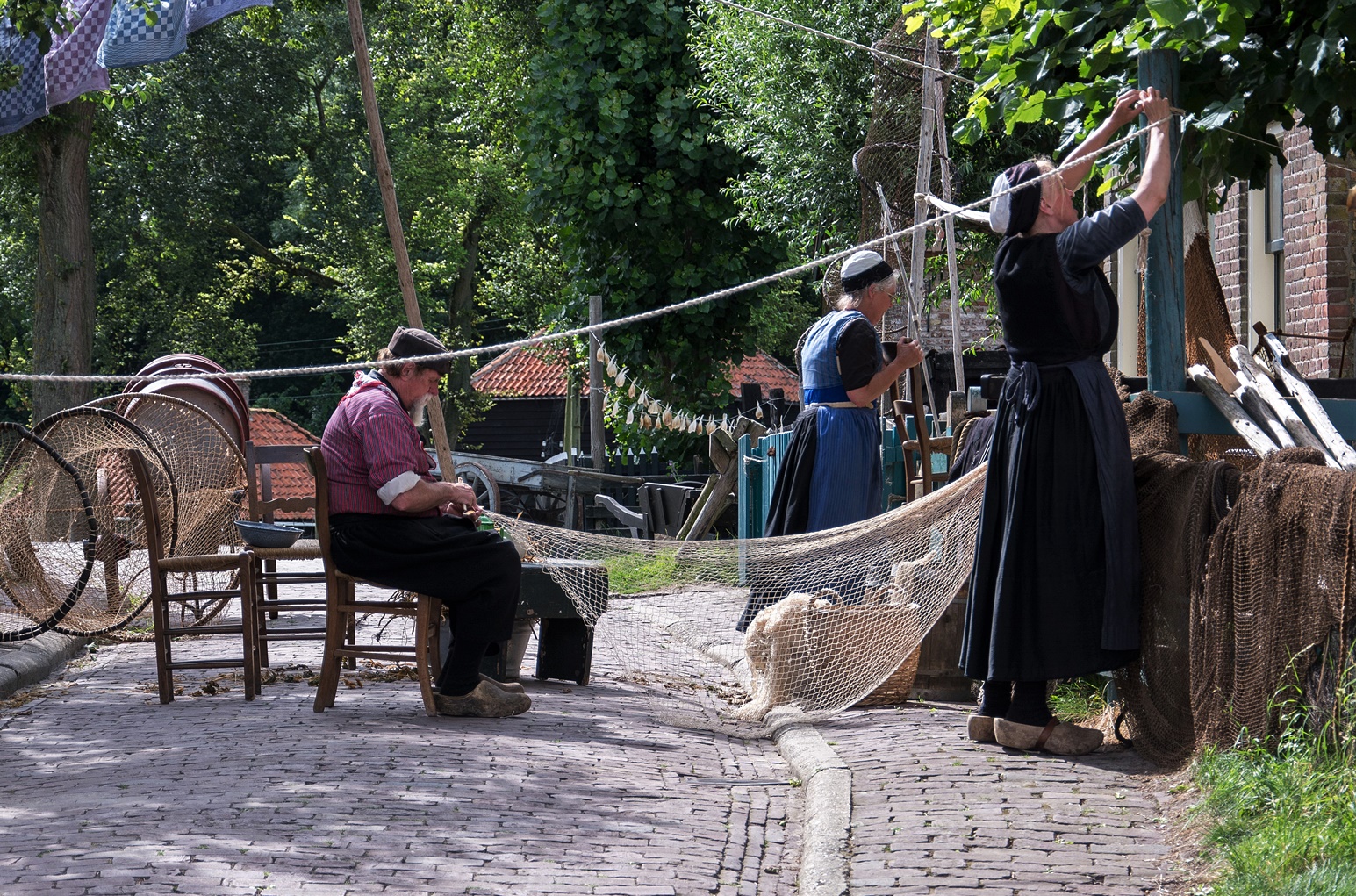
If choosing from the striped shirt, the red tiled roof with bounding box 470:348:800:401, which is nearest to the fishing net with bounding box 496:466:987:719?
the striped shirt

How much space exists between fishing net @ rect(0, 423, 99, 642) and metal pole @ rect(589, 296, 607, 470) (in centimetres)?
685

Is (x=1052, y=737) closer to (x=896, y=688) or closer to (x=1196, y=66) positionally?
(x=896, y=688)

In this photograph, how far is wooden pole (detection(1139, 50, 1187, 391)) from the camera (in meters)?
5.68

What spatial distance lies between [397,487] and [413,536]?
25 cm

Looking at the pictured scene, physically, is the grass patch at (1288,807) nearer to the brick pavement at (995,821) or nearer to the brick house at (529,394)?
the brick pavement at (995,821)

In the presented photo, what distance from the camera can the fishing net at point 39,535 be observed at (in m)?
8.96

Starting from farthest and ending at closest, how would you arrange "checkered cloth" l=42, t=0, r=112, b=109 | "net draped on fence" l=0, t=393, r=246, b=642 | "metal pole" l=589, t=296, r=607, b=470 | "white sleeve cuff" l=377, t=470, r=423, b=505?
"metal pole" l=589, t=296, r=607, b=470, "checkered cloth" l=42, t=0, r=112, b=109, "net draped on fence" l=0, t=393, r=246, b=642, "white sleeve cuff" l=377, t=470, r=423, b=505

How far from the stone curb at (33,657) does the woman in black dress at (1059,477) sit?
5.64m

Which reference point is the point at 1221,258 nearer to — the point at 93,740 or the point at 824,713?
the point at 824,713

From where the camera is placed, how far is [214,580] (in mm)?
11156

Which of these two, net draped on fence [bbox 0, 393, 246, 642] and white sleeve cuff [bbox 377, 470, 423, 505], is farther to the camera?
net draped on fence [bbox 0, 393, 246, 642]

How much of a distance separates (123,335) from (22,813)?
38.9 metres

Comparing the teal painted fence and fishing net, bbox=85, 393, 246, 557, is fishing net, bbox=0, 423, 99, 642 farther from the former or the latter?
the teal painted fence

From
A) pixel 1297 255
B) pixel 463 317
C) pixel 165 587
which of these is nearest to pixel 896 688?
pixel 165 587
